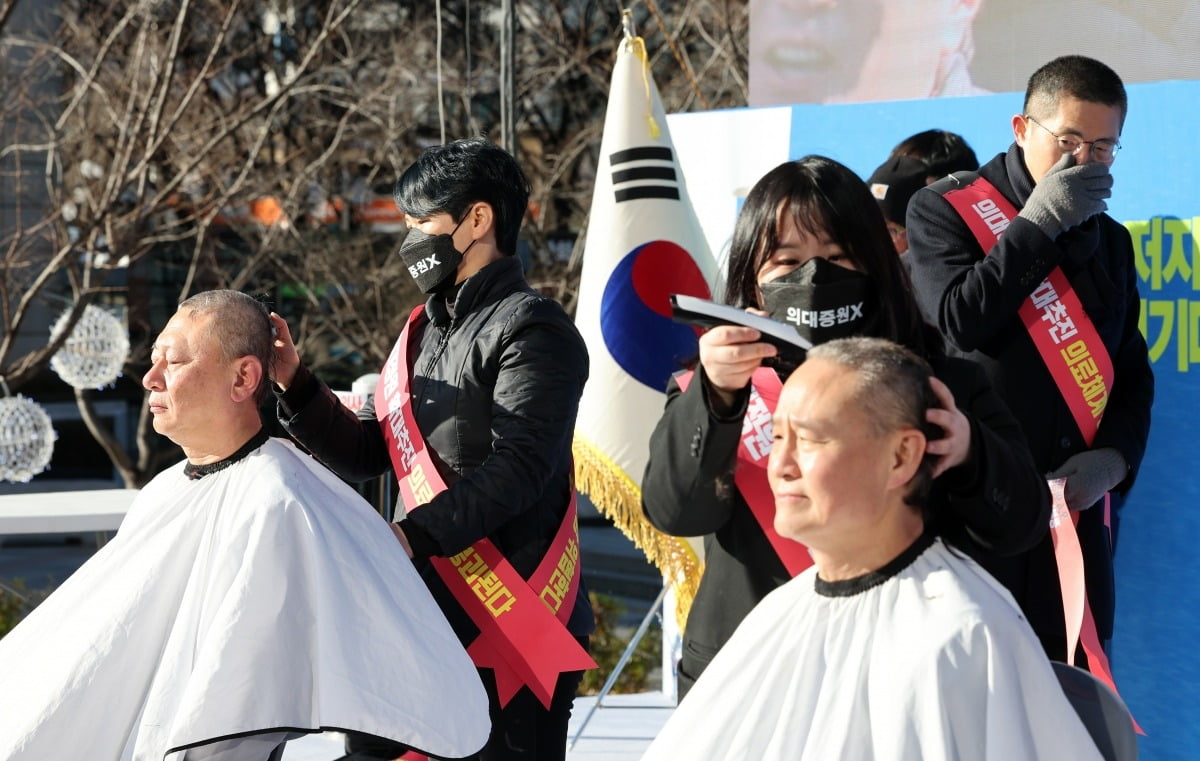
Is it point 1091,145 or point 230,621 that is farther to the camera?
point 1091,145

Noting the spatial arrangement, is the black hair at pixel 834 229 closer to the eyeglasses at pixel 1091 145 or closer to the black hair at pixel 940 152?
the eyeglasses at pixel 1091 145

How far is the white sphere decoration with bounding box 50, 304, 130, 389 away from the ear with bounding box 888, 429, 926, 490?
6.03 m

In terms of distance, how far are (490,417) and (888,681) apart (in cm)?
132

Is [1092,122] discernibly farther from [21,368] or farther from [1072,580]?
[21,368]

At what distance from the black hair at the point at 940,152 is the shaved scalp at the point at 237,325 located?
2036mm

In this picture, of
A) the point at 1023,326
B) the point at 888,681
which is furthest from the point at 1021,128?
the point at 888,681

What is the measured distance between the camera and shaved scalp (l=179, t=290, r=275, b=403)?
2.61 m

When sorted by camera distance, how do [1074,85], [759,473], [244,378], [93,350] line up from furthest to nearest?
1. [93,350]
2. [1074,85]
3. [244,378]
4. [759,473]

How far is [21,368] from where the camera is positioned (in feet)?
23.2

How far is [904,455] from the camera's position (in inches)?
69.6

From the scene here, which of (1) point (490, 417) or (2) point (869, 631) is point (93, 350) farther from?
(2) point (869, 631)

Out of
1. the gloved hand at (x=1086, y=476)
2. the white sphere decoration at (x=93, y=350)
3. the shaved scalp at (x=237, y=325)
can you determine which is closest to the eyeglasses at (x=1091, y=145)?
the gloved hand at (x=1086, y=476)

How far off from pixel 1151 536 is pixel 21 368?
540cm

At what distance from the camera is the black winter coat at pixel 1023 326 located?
113 inches
